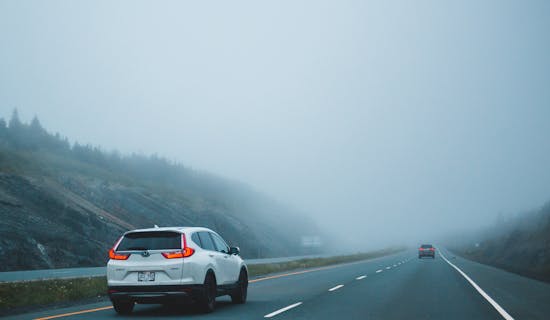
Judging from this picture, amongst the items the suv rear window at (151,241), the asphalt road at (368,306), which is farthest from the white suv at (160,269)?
the asphalt road at (368,306)

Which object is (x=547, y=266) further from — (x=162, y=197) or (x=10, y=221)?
(x=162, y=197)

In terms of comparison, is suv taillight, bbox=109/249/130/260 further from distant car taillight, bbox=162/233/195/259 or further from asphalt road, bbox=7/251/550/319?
asphalt road, bbox=7/251/550/319

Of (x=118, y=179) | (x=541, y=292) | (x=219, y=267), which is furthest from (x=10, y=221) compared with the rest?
(x=118, y=179)

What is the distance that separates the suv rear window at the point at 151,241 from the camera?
12742 mm

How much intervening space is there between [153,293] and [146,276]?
38cm

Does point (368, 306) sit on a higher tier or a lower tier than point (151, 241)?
lower

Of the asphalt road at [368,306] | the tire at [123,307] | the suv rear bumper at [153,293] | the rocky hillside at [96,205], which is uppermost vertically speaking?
the rocky hillside at [96,205]

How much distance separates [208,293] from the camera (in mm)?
13102

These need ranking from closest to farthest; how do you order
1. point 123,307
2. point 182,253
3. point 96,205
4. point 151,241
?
point 182,253 < point 151,241 < point 123,307 < point 96,205

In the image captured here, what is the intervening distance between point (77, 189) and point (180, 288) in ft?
183

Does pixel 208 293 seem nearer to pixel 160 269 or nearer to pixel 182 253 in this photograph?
pixel 182 253

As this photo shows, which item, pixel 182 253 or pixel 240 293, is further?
pixel 240 293

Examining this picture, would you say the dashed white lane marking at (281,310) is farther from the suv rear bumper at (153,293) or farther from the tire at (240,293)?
the suv rear bumper at (153,293)

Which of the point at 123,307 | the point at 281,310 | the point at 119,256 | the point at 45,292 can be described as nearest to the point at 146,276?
the point at 119,256
